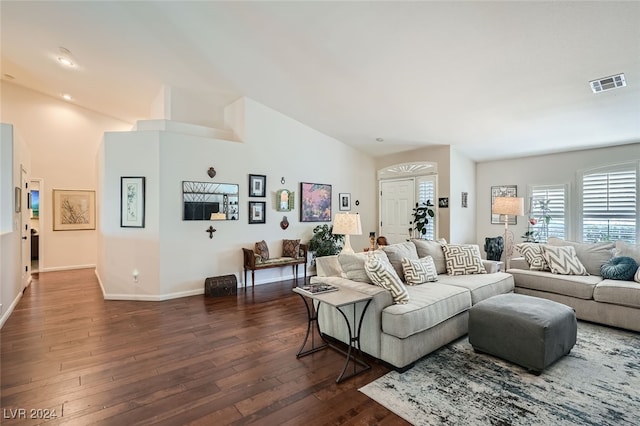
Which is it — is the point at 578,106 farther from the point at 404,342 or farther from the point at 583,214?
the point at 404,342

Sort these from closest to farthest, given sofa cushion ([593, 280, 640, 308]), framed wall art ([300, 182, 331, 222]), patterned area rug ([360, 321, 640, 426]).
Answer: patterned area rug ([360, 321, 640, 426]), sofa cushion ([593, 280, 640, 308]), framed wall art ([300, 182, 331, 222])

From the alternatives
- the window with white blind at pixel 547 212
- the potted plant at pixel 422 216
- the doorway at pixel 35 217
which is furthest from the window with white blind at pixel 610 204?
the doorway at pixel 35 217

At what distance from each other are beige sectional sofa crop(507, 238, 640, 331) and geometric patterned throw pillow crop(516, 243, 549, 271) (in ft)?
0.10

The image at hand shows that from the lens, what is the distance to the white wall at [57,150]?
22.7ft

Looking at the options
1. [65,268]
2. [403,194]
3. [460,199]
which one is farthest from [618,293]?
[65,268]

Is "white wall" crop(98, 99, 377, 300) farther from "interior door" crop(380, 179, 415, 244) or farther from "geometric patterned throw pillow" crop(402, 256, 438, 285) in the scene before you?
"geometric patterned throw pillow" crop(402, 256, 438, 285)

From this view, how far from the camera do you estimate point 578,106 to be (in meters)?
4.13

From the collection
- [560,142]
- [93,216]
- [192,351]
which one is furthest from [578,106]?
[93,216]

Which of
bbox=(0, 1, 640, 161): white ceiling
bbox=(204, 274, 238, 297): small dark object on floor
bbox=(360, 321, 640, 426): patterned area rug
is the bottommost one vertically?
bbox=(360, 321, 640, 426): patterned area rug

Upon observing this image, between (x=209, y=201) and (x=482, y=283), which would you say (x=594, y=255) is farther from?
(x=209, y=201)

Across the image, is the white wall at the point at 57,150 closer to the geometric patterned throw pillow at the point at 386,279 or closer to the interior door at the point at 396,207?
the interior door at the point at 396,207

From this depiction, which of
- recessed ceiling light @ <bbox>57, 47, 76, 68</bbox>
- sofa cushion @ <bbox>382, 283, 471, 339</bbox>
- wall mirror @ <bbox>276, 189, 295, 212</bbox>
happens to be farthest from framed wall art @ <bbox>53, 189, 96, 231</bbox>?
sofa cushion @ <bbox>382, 283, 471, 339</bbox>

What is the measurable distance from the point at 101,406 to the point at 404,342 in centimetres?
233

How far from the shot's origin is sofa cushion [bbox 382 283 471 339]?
8.52 ft
